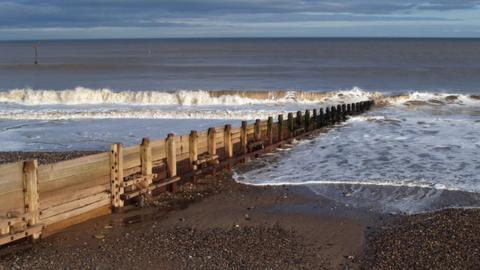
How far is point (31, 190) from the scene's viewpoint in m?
9.18

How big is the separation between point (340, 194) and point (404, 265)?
14.6ft

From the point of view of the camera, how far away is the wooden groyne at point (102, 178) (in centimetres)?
902

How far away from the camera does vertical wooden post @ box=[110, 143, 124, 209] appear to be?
11.2 metres

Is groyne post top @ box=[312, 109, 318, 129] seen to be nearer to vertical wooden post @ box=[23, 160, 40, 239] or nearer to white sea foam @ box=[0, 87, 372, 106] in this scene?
white sea foam @ box=[0, 87, 372, 106]

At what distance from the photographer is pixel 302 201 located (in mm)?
12375

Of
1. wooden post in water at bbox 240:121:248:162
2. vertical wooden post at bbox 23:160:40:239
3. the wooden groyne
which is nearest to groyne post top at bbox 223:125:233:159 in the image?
the wooden groyne

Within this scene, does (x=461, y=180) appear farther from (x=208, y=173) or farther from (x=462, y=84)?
(x=462, y=84)

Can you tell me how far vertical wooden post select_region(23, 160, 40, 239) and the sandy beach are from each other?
477 mm

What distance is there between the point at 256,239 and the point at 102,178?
324cm

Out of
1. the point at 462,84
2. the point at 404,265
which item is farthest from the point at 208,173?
the point at 462,84

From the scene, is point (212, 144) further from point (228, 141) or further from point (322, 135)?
point (322, 135)

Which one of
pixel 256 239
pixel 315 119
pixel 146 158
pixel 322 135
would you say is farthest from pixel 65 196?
pixel 315 119

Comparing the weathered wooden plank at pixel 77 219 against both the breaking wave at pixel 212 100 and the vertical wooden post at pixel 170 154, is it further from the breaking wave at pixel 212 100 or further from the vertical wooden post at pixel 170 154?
the breaking wave at pixel 212 100

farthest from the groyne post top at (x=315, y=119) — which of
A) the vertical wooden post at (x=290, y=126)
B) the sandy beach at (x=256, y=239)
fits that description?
the sandy beach at (x=256, y=239)
